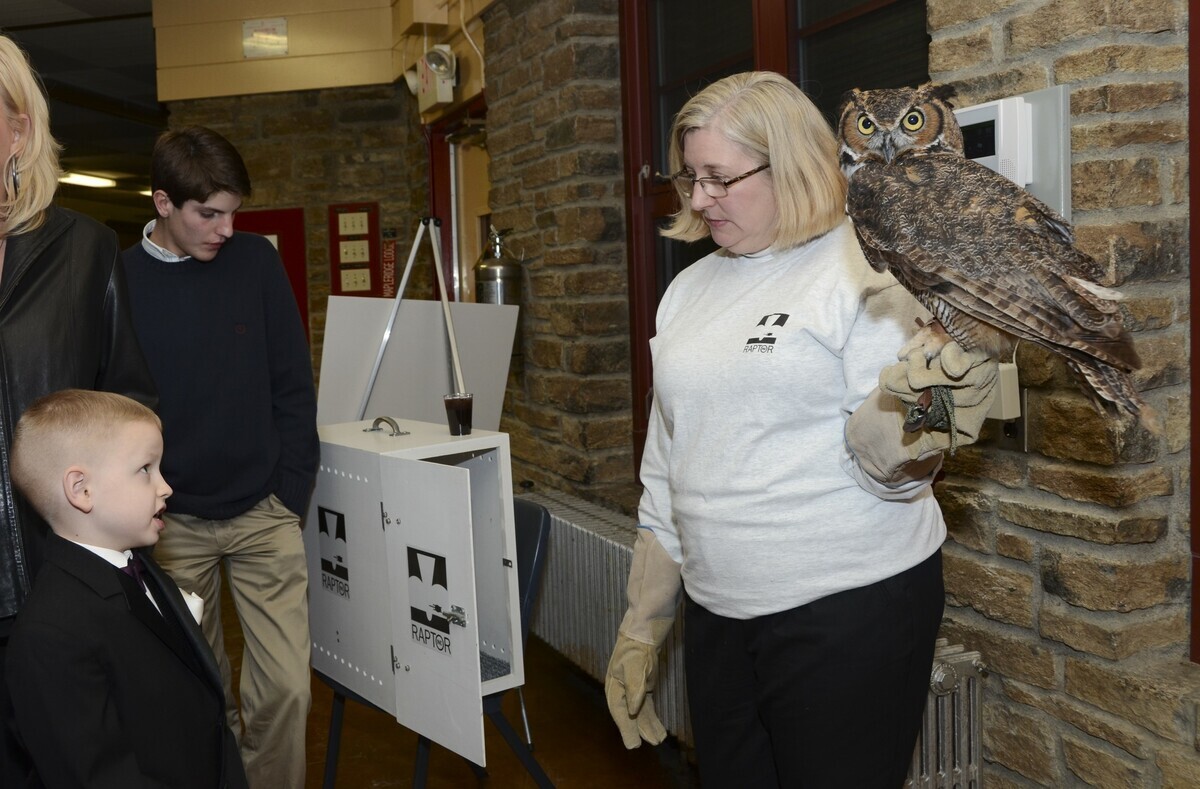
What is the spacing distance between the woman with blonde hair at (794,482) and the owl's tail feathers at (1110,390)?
0.33 meters

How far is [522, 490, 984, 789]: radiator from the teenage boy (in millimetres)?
996

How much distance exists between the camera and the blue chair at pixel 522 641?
2453 mm

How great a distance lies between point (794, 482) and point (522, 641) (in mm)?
1307

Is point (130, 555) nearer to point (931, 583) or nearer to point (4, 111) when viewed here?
point (4, 111)

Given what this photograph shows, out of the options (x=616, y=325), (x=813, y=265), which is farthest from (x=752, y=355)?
(x=616, y=325)

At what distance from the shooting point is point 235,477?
2361 mm

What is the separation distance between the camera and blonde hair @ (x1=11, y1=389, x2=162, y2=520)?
1.39m

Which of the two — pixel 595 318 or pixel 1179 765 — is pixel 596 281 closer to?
pixel 595 318

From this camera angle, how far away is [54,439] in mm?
1384

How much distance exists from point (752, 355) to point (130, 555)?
0.94m

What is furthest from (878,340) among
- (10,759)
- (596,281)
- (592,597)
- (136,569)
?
(596,281)

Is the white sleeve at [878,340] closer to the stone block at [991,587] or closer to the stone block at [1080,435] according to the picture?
the stone block at [1080,435]

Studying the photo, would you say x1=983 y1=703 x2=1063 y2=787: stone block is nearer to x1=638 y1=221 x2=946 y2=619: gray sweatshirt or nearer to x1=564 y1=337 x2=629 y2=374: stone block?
x1=638 y1=221 x2=946 y2=619: gray sweatshirt

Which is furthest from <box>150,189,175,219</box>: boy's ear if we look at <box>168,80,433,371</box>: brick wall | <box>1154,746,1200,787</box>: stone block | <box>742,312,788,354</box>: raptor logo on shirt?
<box>168,80,433,371</box>: brick wall
